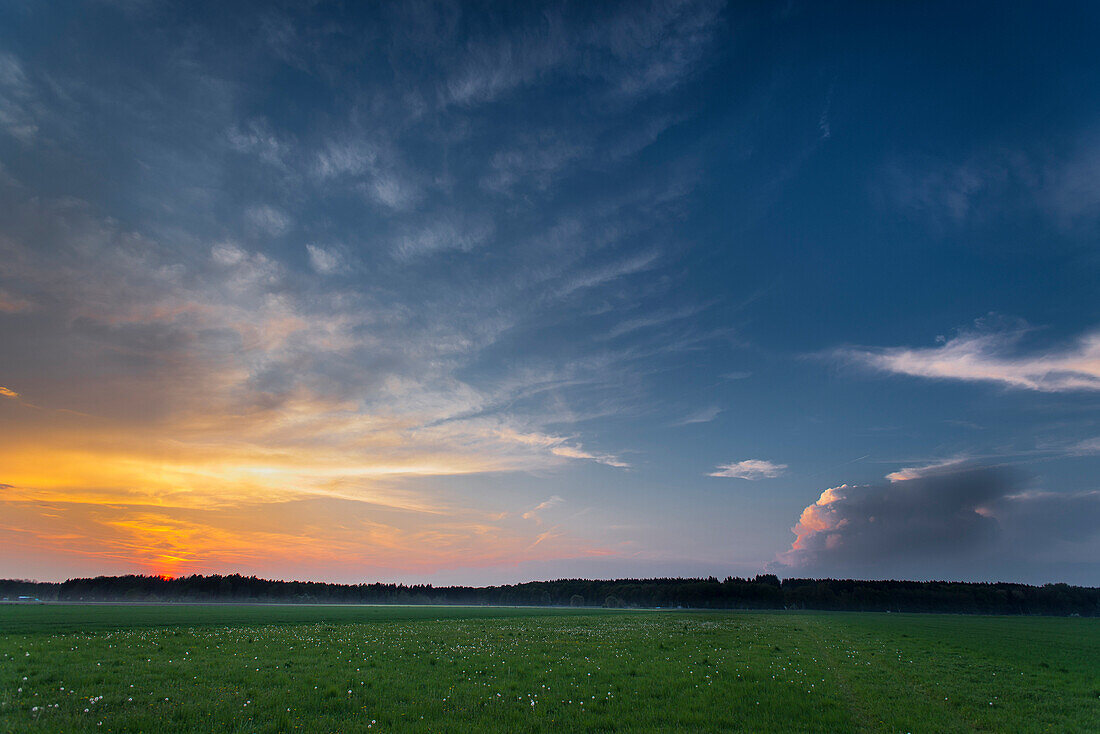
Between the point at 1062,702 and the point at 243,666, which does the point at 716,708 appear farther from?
the point at 243,666

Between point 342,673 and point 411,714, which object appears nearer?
point 411,714

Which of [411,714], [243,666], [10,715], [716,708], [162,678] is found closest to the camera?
[10,715]

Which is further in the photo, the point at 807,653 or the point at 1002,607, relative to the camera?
the point at 1002,607

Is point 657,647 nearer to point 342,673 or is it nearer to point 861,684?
point 861,684

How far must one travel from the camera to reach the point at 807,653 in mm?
29859

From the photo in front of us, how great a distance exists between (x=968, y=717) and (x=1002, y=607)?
252146 millimetres

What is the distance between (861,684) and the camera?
2048cm

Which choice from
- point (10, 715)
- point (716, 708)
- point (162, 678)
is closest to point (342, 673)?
point (162, 678)

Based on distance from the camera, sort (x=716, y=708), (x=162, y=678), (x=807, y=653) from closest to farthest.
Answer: (x=716, y=708)
(x=162, y=678)
(x=807, y=653)

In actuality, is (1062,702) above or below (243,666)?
below

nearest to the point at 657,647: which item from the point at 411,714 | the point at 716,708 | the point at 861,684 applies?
the point at 861,684

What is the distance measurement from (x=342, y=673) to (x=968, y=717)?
21.0m

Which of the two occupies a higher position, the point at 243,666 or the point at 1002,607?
the point at 243,666

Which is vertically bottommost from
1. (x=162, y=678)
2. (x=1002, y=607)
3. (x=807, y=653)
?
(x=1002, y=607)
